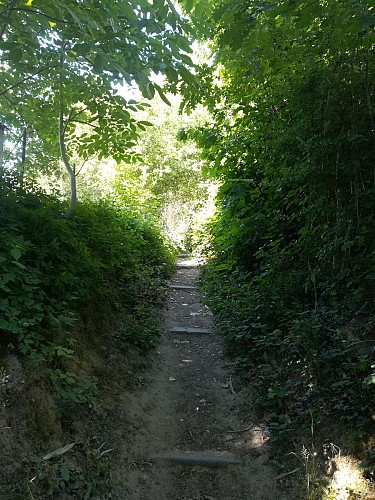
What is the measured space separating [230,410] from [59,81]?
418 cm

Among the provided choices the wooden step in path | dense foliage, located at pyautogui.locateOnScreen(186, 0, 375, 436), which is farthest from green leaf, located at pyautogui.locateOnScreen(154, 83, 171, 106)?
the wooden step in path

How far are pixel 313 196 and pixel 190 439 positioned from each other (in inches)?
121

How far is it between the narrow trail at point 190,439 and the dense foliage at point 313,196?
0.39 meters

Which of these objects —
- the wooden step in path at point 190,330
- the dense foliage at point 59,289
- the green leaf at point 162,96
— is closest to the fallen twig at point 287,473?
the dense foliage at point 59,289

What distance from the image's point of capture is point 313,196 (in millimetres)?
4570

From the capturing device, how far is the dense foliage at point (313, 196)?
317cm

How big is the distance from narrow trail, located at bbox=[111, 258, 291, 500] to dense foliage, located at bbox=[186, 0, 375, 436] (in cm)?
39

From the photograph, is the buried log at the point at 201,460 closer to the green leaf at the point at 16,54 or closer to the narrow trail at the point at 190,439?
the narrow trail at the point at 190,439

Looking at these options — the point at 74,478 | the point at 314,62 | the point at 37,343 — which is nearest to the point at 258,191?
the point at 314,62

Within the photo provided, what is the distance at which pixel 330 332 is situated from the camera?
392cm

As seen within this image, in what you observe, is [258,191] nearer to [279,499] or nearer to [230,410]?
[230,410]

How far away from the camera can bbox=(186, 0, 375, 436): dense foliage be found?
317 cm

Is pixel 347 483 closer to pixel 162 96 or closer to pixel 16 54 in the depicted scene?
pixel 162 96

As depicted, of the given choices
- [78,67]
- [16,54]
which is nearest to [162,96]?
[16,54]
